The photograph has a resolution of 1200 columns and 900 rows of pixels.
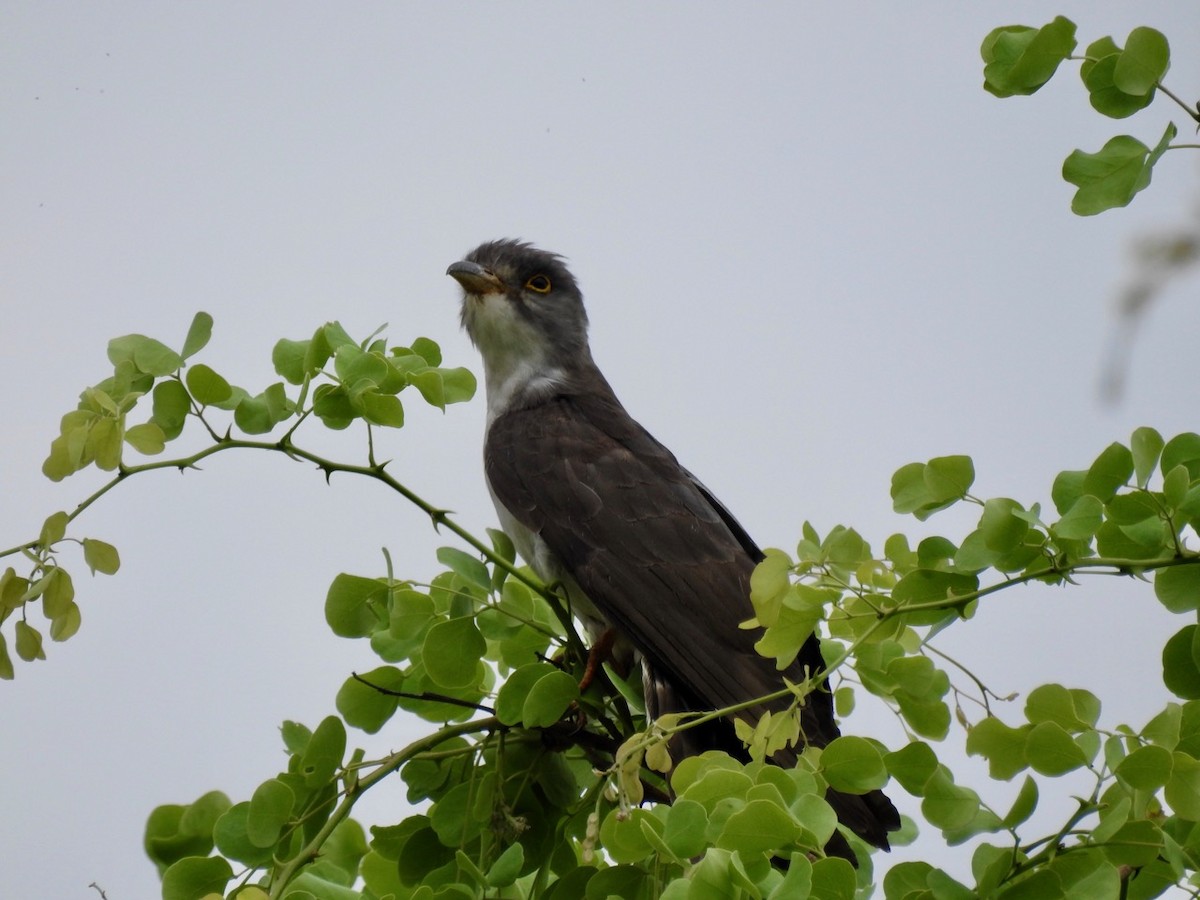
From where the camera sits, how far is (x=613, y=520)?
14.7ft

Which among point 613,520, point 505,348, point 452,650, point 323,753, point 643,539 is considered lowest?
point 323,753

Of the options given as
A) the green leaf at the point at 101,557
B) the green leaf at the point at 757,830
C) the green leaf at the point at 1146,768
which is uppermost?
the green leaf at the point at 101,557

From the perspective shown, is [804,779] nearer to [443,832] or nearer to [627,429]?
[443,832]

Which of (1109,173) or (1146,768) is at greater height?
(1109,173)

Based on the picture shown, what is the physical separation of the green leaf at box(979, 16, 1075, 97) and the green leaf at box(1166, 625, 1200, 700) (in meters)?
0.99

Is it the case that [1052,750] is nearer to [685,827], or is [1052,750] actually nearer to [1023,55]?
[685,827]

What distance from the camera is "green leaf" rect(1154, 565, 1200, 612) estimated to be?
2.12 metres

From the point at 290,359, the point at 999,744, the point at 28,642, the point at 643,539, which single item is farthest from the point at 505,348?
the point at 999,744

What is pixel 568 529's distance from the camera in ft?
14.5

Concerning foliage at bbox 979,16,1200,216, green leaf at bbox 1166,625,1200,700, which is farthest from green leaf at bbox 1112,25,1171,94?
green leaf at bbox 1166,625,1200,700

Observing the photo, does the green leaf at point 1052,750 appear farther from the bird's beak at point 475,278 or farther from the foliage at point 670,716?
the bird's beak at point 475,278

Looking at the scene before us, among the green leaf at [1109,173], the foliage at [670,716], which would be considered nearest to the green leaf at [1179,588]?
the foliage at [670,716]

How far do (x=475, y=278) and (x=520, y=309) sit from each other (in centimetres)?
26

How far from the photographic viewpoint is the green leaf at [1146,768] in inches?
77.9
